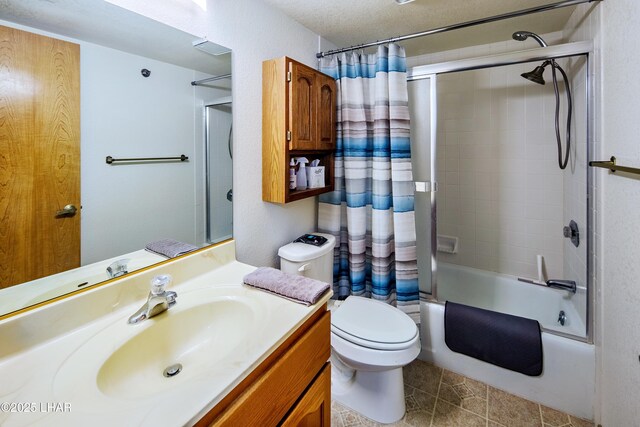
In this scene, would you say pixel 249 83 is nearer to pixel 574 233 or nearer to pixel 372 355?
pixel 372 355

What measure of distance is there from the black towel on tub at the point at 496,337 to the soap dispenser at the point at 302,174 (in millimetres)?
1114

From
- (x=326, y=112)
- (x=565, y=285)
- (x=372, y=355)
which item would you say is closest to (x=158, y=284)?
(x=372, y=355)

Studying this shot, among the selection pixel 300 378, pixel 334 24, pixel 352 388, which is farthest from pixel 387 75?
pixel 352 388

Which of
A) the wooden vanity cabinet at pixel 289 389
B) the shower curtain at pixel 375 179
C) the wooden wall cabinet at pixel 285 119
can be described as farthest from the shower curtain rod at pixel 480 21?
the wooden vanity cabinet at pixel 289 389

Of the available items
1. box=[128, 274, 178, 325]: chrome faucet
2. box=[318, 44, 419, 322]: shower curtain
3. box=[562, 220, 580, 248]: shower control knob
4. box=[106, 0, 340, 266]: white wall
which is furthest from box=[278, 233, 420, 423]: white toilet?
box=[562, 220, 580, 248]: shower control knob

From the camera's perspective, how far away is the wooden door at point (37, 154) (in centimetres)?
75

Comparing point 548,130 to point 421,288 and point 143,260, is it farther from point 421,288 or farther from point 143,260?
point 143,260

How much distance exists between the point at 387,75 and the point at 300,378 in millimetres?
1664

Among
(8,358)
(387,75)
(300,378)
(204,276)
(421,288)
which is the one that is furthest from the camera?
(421,288)

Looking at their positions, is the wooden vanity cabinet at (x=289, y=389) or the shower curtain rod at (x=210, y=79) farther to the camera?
the shower curtain rod at (x=210, y=79)

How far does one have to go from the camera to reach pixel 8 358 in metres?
0.72

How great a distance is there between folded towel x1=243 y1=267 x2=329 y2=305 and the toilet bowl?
52 cm

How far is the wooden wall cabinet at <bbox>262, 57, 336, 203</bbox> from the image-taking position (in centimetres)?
147

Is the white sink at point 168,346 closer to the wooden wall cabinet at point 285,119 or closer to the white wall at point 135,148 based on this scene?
the white wall at point 135,148
